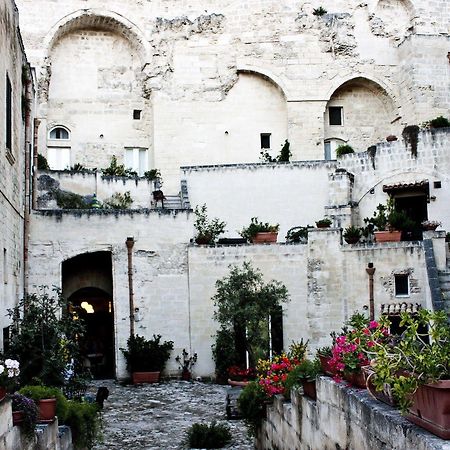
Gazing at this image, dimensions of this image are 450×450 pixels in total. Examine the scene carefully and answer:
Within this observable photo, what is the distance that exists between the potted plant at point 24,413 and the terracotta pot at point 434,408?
A: 4.54m

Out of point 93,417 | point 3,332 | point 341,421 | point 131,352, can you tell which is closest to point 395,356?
point 341,421

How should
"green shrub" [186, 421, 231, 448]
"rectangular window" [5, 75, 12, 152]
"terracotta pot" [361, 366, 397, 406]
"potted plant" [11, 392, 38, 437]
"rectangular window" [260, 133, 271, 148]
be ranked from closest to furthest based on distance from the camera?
"terracotta pot" [361, 366, 397, 406]
"potted plant" [11, 392, 38, 437]
"green shrub" [186, 421, 231, 448]
"rectangular window" [5, 75, 12, 152]
"rectangular window" [260, 133, 271, 148]

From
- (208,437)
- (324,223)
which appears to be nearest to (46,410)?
(208,437)

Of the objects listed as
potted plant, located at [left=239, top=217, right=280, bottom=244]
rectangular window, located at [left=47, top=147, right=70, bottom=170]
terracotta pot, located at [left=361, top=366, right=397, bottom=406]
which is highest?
rectangular window, located at [left=47, top=147, right=70, bottom=170]

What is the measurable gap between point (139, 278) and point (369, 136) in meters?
17.0

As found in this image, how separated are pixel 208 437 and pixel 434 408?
328 inches

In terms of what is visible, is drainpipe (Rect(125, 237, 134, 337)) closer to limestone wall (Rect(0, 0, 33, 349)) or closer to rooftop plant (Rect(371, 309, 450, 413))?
limestone wall (Rect(0, 0, 33, 349))

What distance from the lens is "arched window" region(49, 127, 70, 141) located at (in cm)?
3238

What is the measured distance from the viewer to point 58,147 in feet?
106

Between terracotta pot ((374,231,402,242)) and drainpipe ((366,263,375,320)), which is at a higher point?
terracotta pot ((374,231,402,242))

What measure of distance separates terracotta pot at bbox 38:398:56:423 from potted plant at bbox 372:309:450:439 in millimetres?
5283

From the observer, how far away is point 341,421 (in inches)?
267

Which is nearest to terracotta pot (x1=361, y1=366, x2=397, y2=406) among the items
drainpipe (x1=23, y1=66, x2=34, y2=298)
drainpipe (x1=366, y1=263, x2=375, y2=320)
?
drainpipe (x1=23, y1=66, x2=34, y2=298)

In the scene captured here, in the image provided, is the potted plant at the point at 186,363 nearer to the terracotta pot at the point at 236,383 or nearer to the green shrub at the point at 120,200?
the terracotta pot at the point at 236,383
